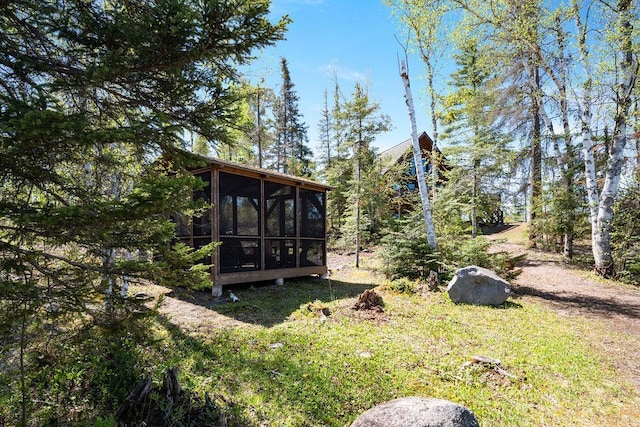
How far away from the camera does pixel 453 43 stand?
11.1 m

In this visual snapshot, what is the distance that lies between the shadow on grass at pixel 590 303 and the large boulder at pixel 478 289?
140 cm

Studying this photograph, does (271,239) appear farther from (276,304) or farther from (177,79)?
(177,79)

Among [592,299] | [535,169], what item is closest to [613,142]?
[592,299]

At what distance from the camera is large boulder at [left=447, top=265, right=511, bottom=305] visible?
22.9ft

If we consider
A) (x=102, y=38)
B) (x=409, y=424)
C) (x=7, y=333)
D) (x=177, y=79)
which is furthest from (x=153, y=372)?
(x=102, y=38)

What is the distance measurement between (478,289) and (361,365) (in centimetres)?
434

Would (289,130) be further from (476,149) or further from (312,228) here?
(312,228)

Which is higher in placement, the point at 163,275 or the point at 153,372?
the point at 163,275

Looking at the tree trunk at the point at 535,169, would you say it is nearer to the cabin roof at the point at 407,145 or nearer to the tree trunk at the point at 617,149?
the tree trunk at the point at 617,149

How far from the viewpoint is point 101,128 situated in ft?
8.39

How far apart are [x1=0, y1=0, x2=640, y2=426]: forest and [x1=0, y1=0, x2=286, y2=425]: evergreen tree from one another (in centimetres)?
2

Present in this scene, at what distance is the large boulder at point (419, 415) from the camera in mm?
2402

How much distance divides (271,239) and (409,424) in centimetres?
693

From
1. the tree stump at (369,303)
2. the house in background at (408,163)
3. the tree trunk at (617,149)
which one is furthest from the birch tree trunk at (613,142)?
the tree stump at (369,303)
